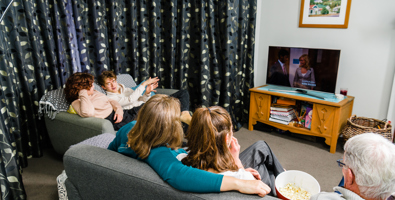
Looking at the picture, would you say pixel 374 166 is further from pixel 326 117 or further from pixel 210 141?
pixel 326 117

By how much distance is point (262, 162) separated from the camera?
1.63 meters

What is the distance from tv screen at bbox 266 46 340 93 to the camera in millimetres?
2857

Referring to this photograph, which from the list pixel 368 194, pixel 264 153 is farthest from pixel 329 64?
pixel 368 194

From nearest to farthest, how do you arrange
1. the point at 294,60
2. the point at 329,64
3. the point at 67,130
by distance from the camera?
the point at 67,130
the point at 329,64
the point at 294,60

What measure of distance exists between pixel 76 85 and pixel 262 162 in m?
1.60

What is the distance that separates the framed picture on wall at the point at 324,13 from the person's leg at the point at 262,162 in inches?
82.8

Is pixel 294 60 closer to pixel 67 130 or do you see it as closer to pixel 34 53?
pixel 67 130

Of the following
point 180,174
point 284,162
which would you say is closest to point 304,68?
point 284,162

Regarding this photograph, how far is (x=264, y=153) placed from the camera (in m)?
1.60

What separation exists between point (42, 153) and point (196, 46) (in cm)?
206

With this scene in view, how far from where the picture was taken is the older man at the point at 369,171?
908 mm

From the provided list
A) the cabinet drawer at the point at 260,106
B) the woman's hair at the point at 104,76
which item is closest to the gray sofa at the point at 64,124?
the woman's hair at the point at 104,76

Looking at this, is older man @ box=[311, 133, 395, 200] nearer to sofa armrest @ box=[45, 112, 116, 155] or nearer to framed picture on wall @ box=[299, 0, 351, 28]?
sofa armrest @ box=[45, 112, 116, 155]

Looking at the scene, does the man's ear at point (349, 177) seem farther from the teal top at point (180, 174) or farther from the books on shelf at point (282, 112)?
the books on shelf at point (282, 112)
